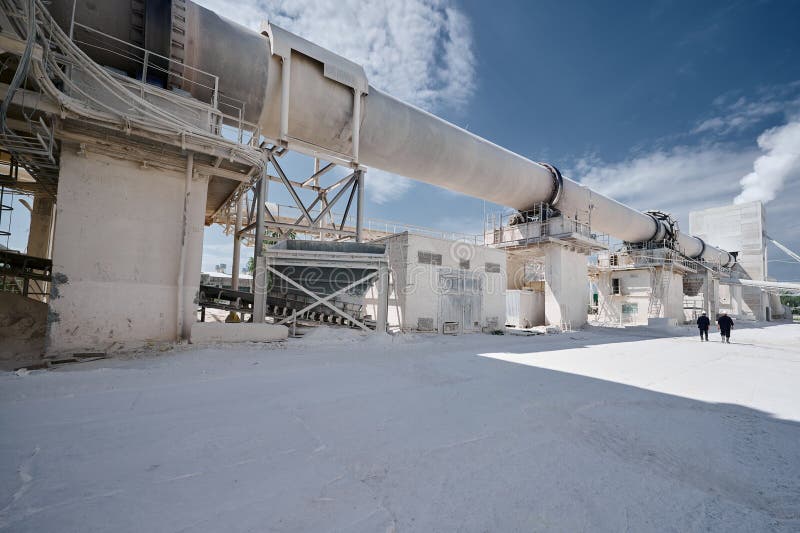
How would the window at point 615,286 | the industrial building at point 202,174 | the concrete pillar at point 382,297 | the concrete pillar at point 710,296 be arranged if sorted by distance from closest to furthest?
the industrial building at point 202,174, the concrete pillar at point 382,297, the window at point 615,286, the concrete pillar at point 710,296

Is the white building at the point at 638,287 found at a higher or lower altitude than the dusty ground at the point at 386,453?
higher

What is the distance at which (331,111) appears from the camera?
12.4 meters

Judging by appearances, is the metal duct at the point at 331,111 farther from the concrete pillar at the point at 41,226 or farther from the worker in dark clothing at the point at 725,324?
the worker in dark clothing at the point at 725,324

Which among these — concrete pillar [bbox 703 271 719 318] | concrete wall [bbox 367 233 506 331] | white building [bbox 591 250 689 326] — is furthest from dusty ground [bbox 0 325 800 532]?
concrete pillar [bbox 703 271 719 318]

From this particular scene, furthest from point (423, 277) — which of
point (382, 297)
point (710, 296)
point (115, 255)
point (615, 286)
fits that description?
point (710, 296)

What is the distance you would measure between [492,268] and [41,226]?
2006 cm

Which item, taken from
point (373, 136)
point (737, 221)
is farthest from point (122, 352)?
point (737, 221)

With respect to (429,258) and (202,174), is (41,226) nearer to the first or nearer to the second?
(202,174)

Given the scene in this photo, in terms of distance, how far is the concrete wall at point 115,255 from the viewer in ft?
25.0

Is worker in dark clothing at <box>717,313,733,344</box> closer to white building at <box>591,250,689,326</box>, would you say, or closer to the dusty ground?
the dusty ground

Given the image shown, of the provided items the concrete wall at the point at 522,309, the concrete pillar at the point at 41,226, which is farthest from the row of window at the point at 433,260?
the concrete pillar at the point at 41,226

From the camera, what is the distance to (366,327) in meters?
11.6

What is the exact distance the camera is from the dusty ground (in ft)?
7.32

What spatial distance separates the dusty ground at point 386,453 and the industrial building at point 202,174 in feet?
10.2
